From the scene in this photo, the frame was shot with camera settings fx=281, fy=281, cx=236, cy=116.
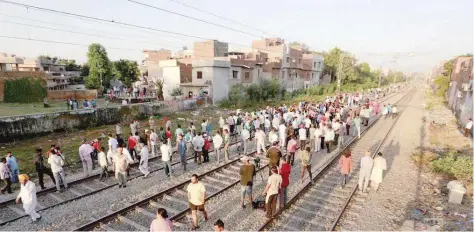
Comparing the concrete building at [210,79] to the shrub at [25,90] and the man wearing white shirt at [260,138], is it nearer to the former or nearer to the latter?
the shrub at [25,90]

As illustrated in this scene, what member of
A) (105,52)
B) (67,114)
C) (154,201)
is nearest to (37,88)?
(105,52)

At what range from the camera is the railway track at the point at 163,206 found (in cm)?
763

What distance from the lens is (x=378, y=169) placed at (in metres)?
9.86

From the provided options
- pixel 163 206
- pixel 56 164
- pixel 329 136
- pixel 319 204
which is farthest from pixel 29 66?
pixel 319 204

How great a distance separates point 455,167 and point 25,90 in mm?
41636

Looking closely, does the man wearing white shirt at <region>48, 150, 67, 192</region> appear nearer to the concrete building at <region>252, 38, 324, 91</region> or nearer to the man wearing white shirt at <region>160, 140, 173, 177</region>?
the man wearing white shirt at <region>160, 140, 173, 177</region>

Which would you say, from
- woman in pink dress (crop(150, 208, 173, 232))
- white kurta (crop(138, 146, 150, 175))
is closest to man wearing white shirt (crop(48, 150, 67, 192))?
white kurta (crop(138, 146, 150, 175))

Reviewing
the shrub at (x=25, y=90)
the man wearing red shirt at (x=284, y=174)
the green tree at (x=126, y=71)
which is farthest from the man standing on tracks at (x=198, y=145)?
the green tree at (x=126, y=71)

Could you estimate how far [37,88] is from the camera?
35.0m

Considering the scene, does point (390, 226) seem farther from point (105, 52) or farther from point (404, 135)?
point (105, 52)

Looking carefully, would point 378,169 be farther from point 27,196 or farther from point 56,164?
point 56,164

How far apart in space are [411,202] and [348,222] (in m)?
3.08

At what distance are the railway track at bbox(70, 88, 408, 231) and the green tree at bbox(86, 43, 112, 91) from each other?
41.7 meters

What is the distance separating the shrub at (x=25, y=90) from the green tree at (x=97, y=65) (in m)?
11.1
